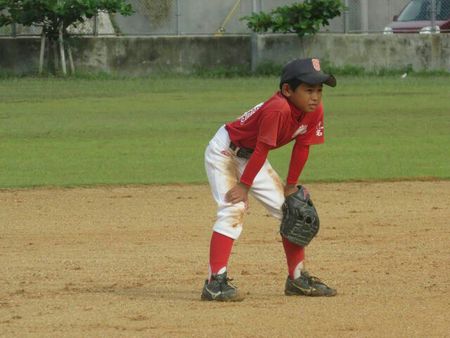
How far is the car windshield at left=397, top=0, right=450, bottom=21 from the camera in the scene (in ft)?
92.4

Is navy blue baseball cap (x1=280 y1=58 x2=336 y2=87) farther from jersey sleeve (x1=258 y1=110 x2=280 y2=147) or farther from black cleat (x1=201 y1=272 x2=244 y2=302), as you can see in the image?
black cleat (x1=201 y1=272 x2=244 y2=302)

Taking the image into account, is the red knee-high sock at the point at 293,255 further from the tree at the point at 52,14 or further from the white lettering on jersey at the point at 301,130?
the tree at the point at 52,14

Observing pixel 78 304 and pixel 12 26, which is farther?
pixel 12 26

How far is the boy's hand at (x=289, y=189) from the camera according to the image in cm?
686

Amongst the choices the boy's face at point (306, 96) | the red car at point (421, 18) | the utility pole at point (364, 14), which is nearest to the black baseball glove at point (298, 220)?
the boy's face at point (306, 96)

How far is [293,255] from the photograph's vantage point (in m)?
6.95

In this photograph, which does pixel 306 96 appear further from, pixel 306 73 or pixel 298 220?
pixel 298 220

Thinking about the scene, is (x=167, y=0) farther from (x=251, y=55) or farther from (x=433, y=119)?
(x=433, y=119)

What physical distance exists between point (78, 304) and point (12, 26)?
68.9ft

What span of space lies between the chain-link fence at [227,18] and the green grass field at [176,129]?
3281 millimetres

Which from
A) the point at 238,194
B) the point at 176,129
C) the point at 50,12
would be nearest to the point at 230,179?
the point at 238,194

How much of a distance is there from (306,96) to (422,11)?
74.5ft

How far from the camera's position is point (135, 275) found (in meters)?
7.68

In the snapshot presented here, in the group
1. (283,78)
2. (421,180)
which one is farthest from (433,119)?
(283,78)
